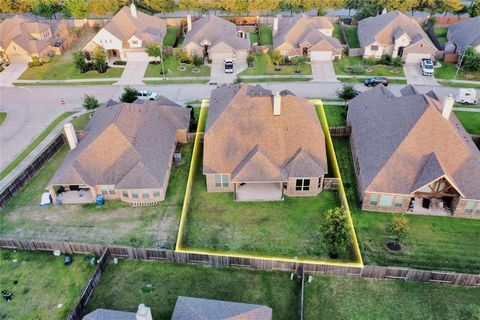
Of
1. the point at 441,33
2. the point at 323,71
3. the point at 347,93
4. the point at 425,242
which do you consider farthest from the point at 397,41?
the point at 425,242

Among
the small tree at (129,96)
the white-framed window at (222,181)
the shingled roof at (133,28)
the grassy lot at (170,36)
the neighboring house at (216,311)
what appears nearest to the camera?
the neighboring house at (216,311)

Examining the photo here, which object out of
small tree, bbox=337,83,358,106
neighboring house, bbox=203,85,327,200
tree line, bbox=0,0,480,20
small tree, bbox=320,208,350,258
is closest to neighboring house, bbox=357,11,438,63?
tree line, bbox=0,0,480,20

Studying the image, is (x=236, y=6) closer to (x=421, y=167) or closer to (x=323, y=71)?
(x=323, y=71)

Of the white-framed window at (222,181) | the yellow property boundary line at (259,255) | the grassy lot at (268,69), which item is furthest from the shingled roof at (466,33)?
the white-framed window at (222,181)

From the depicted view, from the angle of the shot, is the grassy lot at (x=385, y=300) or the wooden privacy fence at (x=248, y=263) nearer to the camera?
the grassy lot at (x=385, y=300)

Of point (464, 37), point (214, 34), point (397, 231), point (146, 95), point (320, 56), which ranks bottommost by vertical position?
point (397, 231)

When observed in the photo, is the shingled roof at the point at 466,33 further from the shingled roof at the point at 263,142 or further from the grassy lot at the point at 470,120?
the shingled roof at the point at 263,142
